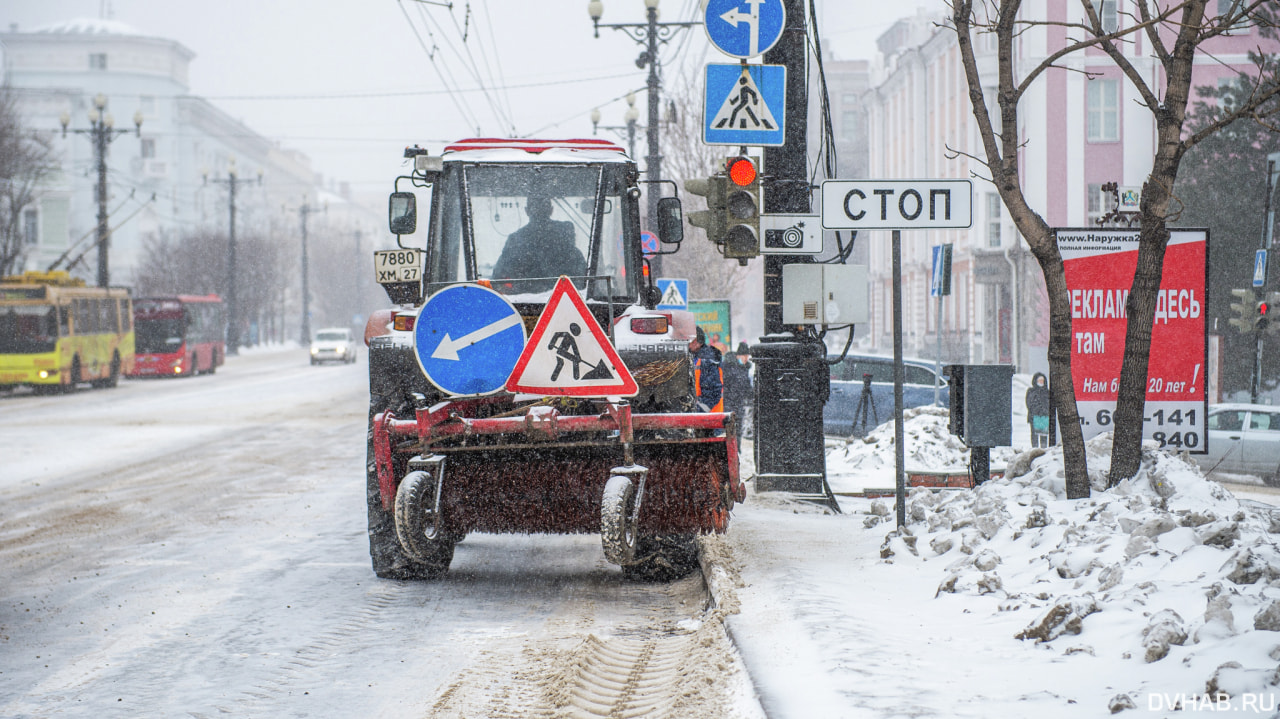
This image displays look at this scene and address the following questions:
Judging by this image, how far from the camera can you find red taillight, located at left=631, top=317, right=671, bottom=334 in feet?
26.2

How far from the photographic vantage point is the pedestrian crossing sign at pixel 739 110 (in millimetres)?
10094

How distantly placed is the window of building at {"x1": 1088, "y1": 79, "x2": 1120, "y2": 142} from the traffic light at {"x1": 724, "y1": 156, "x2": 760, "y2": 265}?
35989 mm

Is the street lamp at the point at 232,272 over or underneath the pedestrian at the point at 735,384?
over

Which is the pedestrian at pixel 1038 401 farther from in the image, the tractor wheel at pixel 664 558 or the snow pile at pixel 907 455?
the tractor wheel at pixel 664 558

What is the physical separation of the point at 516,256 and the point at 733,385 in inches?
422

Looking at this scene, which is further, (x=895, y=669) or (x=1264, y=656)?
(x=895, y=669)

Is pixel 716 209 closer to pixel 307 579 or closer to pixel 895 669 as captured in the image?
pixel 307 579

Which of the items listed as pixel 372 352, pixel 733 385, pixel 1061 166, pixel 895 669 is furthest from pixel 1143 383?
pixel 1061 166

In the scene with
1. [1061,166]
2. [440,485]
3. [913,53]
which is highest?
[913,53]

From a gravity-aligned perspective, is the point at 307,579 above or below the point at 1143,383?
below

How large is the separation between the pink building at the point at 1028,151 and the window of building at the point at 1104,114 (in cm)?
3

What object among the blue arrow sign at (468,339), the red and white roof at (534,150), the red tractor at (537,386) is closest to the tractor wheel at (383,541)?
the red tractor at (537,386)

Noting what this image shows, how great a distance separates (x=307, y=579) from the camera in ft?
26.6

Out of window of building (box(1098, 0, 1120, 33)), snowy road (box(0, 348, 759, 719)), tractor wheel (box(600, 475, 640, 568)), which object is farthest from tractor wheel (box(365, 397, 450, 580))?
window of building (box(1098, 0, 1120, 33))
